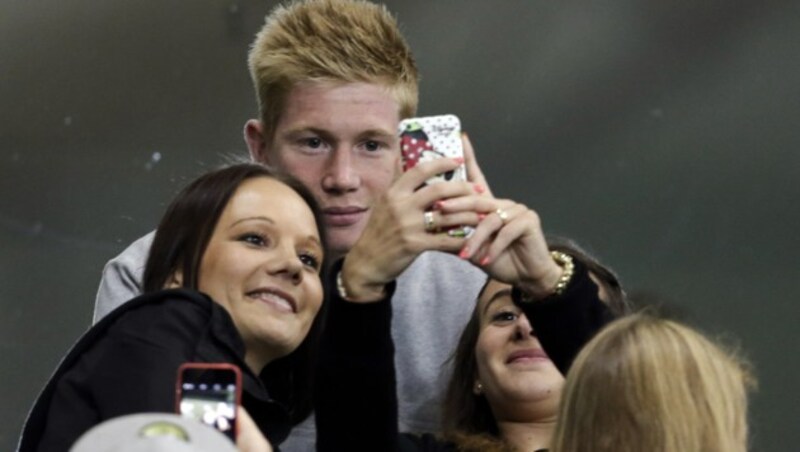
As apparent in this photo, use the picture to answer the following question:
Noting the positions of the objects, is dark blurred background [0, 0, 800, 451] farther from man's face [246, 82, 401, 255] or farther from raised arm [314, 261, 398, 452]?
raised arm [314, 261, 398, 452]

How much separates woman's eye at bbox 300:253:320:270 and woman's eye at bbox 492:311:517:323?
392 millimetres

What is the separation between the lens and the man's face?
115 inches

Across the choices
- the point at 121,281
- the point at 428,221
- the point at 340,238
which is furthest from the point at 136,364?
the point at 340,238

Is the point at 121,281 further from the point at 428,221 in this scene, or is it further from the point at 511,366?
the point at 428,221

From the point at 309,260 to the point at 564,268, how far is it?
350mm

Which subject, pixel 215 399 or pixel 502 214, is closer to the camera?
pixel 215 399

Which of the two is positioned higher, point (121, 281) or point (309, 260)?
point (309, 260)

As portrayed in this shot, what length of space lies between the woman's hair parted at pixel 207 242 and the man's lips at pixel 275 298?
9 centimetres

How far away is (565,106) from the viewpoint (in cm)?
461

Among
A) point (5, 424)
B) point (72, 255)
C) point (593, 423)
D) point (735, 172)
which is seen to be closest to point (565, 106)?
point (735, 172)

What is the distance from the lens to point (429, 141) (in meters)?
2.21

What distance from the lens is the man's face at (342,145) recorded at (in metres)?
2.92

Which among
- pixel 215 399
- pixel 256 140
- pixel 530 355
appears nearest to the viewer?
pixel 215 399

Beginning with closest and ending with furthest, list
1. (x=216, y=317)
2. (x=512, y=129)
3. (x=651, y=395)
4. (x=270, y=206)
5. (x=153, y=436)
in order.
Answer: (x=153, y=436), (x=651, y=395), (x=216, y=317), (x=270, y=206), (x=512, y=129)
